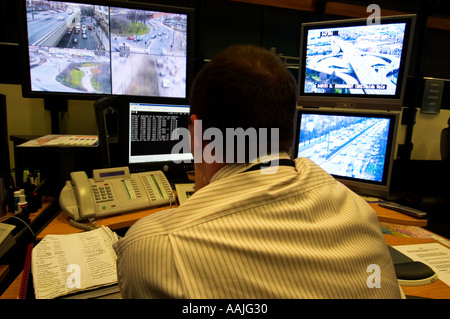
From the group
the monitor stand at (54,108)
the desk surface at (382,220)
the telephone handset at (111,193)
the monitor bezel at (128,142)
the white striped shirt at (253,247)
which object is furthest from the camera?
the monitor stand at (54,108)

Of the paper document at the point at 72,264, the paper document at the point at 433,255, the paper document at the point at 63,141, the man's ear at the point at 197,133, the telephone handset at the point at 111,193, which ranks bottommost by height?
the paper document at the point at 433,255

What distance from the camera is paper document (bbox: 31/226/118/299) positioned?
2.71ft

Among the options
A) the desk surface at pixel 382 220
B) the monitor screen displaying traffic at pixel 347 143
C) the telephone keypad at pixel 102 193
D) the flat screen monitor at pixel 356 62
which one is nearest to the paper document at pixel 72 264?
the desk surface at pixel 382 220

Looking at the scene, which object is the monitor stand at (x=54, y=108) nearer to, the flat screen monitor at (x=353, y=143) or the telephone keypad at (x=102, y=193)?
the telephone keypad at (x=102, y=193)

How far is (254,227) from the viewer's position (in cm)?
53

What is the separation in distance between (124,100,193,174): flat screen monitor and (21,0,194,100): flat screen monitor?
33 centimetres

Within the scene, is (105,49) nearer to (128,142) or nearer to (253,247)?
(128,142)

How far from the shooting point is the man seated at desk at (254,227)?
1.66 ft

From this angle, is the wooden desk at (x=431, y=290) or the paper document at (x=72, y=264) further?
the wooden desk at (x=431, y=290)

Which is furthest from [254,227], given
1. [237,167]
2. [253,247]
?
[237,167]

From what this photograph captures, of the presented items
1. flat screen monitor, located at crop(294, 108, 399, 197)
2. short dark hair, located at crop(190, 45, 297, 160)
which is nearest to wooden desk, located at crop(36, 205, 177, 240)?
short dark hair, located at crop(190, 45, 297, 160)

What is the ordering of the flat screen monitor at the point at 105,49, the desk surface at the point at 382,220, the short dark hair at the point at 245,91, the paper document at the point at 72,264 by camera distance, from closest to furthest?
1. the short dark hair at the point at 245,91
2. the paper document at the point at 72,264
3. the desk surface at the point at 382,220
4. the flat screen monitor at the point at 105,49

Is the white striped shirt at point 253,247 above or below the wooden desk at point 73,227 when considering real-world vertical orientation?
above

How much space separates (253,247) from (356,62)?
1370 millimetres
